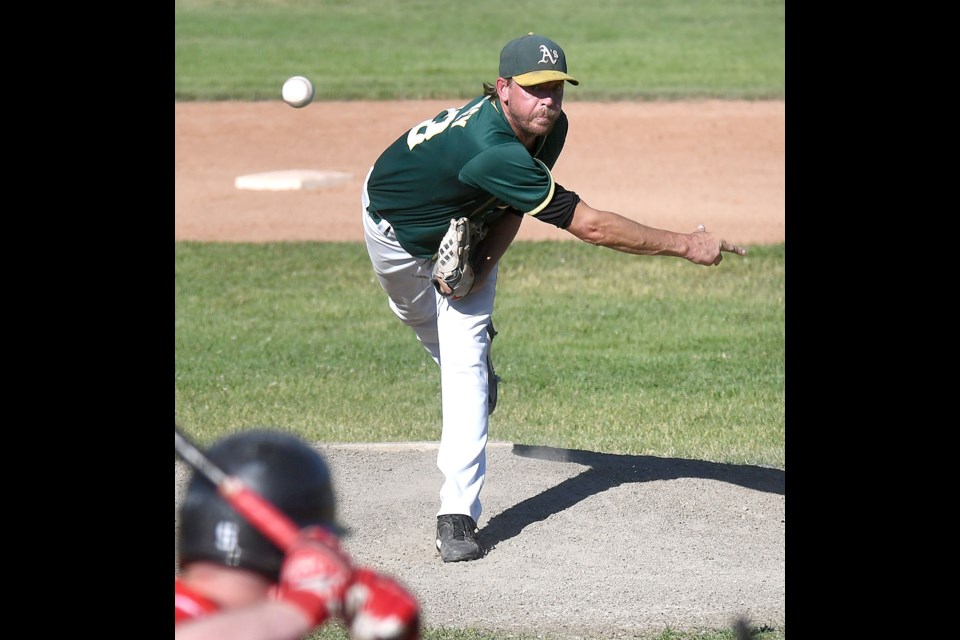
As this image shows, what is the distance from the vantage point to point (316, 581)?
2.21 meters

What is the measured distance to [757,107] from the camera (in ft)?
72.1

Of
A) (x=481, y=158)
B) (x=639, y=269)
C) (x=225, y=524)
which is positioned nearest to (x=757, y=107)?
(x=639, y=269)

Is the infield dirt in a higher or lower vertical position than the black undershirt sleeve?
lower

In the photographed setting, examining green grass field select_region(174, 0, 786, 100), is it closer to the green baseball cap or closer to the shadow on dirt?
the shadow on dirt

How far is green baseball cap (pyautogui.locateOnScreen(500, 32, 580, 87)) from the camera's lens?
4887 millimetres

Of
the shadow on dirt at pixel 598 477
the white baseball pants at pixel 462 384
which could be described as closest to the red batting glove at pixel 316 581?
the white baseball pants at pixel 462 384

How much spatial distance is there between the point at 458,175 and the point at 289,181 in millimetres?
12426

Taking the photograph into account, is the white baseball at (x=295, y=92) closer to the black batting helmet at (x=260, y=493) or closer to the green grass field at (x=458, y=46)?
the black batting helmet at (x=260, y=493)

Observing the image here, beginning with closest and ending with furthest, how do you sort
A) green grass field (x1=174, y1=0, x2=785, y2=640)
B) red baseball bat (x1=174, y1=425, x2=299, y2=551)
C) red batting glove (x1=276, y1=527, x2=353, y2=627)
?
red batting glove (x1=276, y1=527, x2=353, y2=627) → red baseball bat (x1=174, y1=425, x2=299, y2=551) → green grass field (x1=174, y1=0, x2=785, y2=640)

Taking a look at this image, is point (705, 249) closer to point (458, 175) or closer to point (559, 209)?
point (559, 209)

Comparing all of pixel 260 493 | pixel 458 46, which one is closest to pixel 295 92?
pixel 260 493

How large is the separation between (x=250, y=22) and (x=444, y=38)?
17.9 ft

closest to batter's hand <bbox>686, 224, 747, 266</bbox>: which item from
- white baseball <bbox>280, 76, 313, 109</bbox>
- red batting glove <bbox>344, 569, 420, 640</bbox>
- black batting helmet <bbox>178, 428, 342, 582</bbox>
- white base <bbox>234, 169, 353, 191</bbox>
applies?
black batting helmet <bbox>178, 428, 342, 582</bbox>

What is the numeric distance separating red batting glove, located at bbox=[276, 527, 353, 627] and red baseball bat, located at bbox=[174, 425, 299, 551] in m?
0.12
